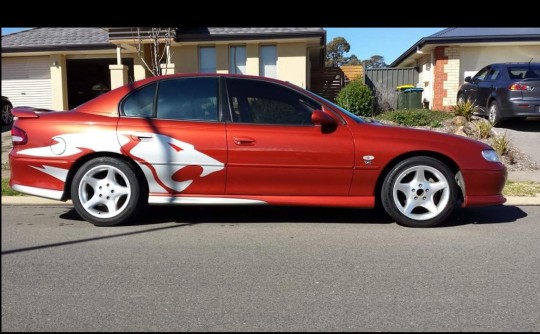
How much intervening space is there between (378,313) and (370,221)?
2535 millimetres

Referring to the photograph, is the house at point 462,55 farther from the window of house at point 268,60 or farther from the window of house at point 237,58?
the window of house at point 237,58

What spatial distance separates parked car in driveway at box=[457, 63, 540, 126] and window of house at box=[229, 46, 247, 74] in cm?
→ 702

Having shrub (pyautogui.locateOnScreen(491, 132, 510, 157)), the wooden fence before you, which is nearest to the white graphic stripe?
shrub (pyautogui.locateOnScreen(491, 132, 510, 157))

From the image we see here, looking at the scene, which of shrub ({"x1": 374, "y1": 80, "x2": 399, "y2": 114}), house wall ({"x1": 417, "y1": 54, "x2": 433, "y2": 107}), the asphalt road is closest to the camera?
the asphalt road

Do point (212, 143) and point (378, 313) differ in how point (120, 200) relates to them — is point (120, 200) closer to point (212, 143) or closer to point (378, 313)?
point (212, 143)

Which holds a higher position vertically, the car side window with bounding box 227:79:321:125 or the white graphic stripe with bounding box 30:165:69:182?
the car side window with bounding box 227:79:321:125

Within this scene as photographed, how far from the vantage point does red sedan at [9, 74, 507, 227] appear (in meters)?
5.40

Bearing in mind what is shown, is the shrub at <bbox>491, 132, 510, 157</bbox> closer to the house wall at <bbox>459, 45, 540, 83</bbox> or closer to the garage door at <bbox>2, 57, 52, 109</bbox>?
the house wall at <bbox>459, 45, 540, 83</bbox>

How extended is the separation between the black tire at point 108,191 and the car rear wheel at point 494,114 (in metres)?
Result: 9.51

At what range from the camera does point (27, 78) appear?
1808 centimetres

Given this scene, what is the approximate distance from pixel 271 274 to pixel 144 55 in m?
13.8

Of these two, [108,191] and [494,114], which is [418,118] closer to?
[494,114]

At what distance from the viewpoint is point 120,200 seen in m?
5.48

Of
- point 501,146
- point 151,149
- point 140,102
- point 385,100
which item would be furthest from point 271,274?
point 385,100
